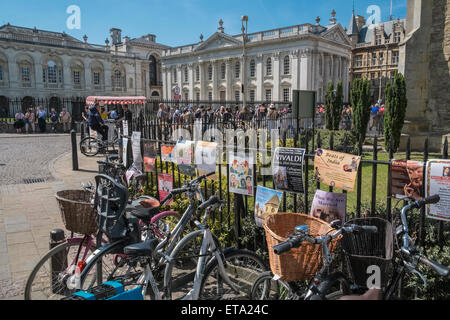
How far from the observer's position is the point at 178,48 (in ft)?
235

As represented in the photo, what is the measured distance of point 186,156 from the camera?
191 inches

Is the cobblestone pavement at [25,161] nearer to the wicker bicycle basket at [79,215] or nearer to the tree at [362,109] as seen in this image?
the wicker bicycle basket at [79,215]

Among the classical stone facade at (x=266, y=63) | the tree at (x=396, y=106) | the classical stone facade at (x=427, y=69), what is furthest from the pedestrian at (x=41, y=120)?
the classical stone facade at (x=266, y=63)

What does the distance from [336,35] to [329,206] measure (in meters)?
61.7

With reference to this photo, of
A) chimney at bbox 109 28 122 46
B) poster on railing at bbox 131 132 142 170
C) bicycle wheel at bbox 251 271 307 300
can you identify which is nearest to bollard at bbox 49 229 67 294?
bicycle wheel at bbox 251 271 307 300

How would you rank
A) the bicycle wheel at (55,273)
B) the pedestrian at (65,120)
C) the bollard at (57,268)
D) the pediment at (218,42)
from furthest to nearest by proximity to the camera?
the pediment at (218,42) < the pedestrian at (65,120) < the bollard at (57,268) < the bicycle wheel at (55,273)

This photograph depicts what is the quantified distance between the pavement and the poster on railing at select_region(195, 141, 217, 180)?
7.92ft

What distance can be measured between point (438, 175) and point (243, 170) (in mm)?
1920

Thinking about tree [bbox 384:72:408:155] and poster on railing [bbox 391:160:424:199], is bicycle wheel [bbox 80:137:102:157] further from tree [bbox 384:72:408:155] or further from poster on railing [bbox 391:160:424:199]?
poster on railing [bbox 391:160:424:199]

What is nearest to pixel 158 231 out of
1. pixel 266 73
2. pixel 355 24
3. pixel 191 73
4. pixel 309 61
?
pixel 309 61

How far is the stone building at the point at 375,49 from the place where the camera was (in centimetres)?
6550

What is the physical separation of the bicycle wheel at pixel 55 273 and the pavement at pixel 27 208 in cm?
45

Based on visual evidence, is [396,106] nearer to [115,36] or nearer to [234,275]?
[234,275]

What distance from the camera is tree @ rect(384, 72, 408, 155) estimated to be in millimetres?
13156
